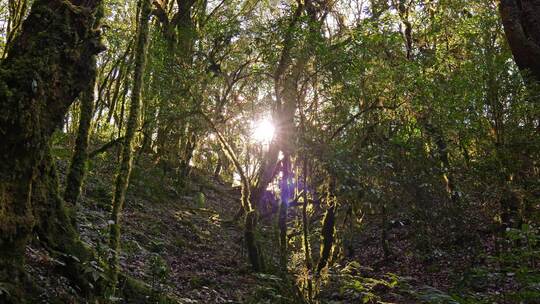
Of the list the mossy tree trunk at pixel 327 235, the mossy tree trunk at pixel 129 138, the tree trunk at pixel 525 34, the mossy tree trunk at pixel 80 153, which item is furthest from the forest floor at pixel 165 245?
the tree trunk at pixel 525 34

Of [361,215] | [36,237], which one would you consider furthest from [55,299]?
[361,215]

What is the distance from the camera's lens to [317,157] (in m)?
11.1

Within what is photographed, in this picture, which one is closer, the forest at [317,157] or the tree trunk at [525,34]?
the forest at [317,157]

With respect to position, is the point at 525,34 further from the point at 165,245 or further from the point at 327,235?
the point at 165,245

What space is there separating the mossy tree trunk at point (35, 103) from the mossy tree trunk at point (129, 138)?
721mm

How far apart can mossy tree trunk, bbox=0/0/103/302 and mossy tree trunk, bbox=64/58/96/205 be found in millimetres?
2339

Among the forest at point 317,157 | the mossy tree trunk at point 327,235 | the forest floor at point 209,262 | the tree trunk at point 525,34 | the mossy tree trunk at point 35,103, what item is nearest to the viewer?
the mossy tree trunk at point 35,103

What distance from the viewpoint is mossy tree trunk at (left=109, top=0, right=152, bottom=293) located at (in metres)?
6.54

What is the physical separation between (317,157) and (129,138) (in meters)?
5.26

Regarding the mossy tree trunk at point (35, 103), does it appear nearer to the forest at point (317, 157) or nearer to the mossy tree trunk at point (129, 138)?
the forest at point (317, 157)

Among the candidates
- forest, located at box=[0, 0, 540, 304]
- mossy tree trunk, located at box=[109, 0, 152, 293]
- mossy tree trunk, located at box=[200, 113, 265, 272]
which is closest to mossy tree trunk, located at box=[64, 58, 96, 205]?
forest, located at box=[0, 0, 540, 304]

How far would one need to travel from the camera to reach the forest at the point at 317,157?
562 cm

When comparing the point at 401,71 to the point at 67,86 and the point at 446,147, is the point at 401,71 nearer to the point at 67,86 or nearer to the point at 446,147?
the point at 446,147

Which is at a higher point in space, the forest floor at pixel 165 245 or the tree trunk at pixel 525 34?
the tree trunk at pixel 525 34
